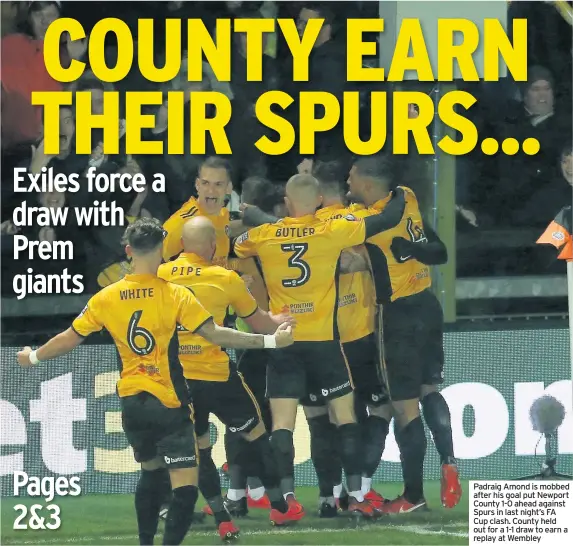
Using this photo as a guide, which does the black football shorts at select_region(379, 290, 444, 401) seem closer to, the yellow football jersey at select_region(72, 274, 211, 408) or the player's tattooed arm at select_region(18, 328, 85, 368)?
the yellow football jersey at select_region(72, 274, 211, 408)

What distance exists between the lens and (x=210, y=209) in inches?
265

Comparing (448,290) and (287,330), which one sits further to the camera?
(448,290)

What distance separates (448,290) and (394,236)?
424mm

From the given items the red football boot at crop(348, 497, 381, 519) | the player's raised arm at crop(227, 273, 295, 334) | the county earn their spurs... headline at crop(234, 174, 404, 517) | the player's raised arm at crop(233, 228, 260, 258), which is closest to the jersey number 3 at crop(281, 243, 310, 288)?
the county earn their spurs... headline at crop(234, 174, 404, 517)

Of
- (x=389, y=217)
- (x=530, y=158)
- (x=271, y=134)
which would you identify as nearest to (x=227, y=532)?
(x=389, y=217)

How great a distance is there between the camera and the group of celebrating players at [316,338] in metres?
6.43

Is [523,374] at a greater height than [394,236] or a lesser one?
lesser

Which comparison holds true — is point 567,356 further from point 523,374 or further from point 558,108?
point 558,108

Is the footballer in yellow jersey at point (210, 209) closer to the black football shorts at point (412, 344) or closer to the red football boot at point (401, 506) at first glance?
Result: the black football shorts at point (412, 344)

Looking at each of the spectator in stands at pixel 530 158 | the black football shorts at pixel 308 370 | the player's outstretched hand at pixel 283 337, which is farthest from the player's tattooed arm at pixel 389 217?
the player's outstretched hand at pixel 283 337

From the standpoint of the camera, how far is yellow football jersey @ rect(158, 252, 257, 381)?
6.34 metres

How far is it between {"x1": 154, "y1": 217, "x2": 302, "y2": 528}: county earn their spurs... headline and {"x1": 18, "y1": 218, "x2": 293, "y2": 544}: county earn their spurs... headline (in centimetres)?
35

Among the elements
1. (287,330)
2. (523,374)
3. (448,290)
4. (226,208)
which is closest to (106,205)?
(226,208)

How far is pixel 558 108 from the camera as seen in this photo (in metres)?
6.90
